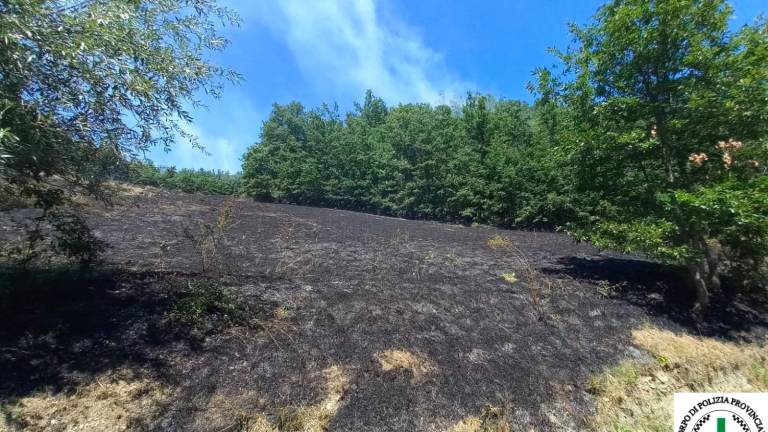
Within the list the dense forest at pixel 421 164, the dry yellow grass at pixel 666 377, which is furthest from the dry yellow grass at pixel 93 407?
the dense forest at pixel 421 164

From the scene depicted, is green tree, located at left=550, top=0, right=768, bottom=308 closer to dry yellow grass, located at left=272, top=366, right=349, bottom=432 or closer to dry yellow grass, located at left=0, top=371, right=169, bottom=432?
dry yellow grass, located at left=272, top=366, right=349, bottom=432

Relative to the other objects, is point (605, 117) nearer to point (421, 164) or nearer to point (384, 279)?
point (384, 279)

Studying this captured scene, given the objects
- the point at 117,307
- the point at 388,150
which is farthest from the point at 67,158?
the point at 388,150

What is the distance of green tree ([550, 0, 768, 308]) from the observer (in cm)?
627

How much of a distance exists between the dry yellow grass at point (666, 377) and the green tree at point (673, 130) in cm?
118

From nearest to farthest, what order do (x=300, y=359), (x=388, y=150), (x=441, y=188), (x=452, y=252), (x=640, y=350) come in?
(x=300, y=359)
(x=640, y=350)
(x=452, y=252)
(x=441, y=188)
(x=388, y=150)

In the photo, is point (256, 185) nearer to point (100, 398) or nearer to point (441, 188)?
point (441, 188)

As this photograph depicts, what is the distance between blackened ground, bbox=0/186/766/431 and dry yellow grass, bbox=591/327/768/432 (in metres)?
0.25

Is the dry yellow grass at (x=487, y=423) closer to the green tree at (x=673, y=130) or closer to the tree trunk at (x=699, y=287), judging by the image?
the green tree at (x=673, y=130)

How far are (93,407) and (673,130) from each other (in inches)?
354

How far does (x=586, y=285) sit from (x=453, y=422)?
215 inches

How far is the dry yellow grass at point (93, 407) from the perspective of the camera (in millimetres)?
3307

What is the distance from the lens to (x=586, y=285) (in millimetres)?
8250

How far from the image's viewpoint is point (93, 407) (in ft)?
11.6
